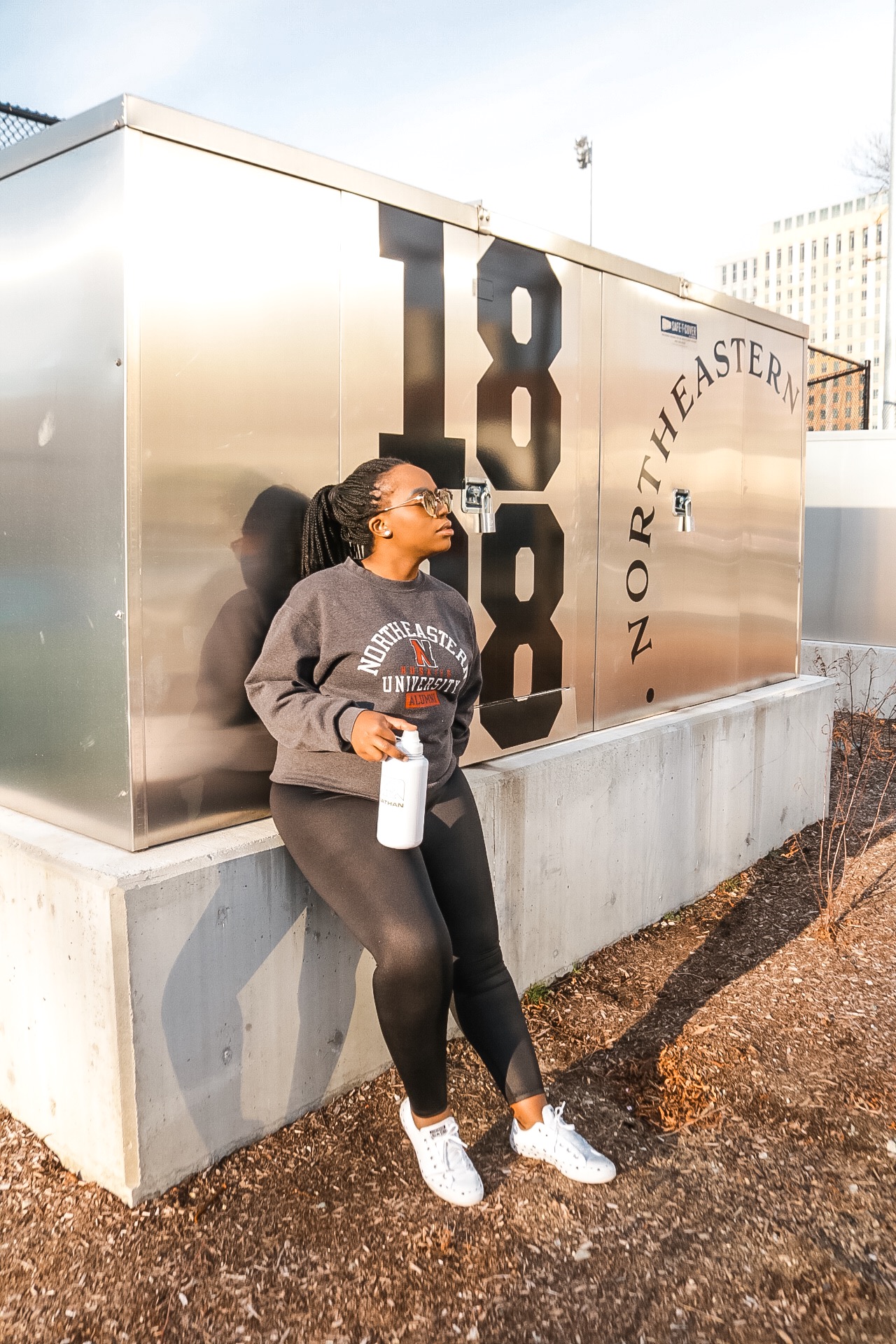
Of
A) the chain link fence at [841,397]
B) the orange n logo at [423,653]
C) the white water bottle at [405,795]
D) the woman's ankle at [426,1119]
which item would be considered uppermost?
the chain link fence at [841,397]

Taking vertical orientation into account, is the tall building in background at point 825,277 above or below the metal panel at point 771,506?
above

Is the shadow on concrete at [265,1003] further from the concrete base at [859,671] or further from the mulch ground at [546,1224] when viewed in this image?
the concrete base at [859,671]

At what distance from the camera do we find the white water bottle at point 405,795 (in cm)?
252

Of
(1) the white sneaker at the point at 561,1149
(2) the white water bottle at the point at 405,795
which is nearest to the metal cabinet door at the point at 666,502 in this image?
(1) the white sneaker at the point at 561,1149

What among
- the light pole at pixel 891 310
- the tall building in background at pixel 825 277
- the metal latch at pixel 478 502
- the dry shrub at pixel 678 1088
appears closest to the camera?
the dry shrub at pixel 678 1088

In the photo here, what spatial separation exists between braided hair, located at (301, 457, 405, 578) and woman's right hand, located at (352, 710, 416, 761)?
1.80ft

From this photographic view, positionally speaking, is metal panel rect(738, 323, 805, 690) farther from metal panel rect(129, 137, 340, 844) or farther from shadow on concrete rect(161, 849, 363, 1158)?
shadow on concrete rect(161, 849, 363, 1158)

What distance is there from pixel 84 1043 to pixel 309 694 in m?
0.98

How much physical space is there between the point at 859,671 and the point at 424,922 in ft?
24.1

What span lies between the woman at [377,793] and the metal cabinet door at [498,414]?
45cm

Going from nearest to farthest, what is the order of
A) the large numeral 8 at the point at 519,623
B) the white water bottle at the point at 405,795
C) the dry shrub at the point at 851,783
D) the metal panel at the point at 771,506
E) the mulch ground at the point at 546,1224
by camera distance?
the mulch ground at the point at 546,1224, the white water bottle at the point at 405,795, the large numeral 8 at the point at 519,623, the dry shrub at the point at 851,783, the metal panel at the point at 771,506

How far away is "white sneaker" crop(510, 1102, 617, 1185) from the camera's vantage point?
2.76 m

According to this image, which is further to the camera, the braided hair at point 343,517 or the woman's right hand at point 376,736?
the braided hair at point 343,517

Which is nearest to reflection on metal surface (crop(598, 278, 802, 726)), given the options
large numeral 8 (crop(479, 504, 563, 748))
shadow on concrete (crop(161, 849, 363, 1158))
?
large numeral 8 (crop(479, 504, 563, 748))
